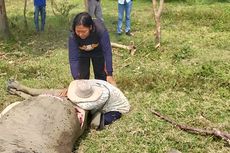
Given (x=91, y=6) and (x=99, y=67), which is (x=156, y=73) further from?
(x=91, y=6)

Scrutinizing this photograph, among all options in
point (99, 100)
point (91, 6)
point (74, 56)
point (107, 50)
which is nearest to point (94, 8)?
point (91, 6)

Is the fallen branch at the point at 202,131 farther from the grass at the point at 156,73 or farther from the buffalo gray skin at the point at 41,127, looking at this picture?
the buffalo gray skin at the point at 41,127

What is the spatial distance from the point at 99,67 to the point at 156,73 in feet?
5.99

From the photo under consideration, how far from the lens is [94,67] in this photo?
6297 mm

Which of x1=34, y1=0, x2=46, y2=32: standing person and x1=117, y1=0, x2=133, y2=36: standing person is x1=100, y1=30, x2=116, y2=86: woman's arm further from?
x1=34, y1=0, x2=46, y2=32: standing person

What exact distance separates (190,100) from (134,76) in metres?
1.48

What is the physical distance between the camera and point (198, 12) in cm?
1341

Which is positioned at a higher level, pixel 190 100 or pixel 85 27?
pixel 85 27

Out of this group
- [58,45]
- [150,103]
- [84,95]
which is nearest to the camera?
[84,95]

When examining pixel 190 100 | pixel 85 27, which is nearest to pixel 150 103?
pixel 190 100

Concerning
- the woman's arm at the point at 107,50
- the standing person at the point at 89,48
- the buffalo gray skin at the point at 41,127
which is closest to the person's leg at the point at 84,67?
the standing person at the point at 89,48

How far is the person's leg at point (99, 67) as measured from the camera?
618 cm

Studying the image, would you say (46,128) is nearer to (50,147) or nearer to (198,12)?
(50,147)

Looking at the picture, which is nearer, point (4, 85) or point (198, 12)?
point (4, 85)
